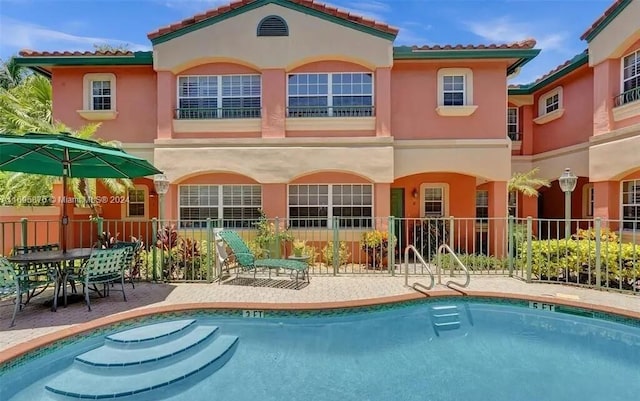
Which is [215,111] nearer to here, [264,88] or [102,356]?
[264,88]

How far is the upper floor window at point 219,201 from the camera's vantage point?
15.9 meters

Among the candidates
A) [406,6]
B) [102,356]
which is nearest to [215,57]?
A: [406,6]

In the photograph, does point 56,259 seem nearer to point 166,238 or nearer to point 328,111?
point 166,238

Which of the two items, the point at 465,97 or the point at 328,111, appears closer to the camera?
the point at 328,111

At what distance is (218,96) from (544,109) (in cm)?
1716

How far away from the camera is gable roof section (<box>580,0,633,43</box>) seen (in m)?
13.8

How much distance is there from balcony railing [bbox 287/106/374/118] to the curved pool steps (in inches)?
399

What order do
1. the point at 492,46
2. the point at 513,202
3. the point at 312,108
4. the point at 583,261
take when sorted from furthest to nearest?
1. the point at 513,202
2. the point at 312,108
3. the point at 492,46
4. the point at 583,261

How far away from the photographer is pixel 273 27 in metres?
14.9

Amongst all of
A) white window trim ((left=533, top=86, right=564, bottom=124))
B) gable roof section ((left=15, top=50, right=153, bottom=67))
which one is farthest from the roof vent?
white window trim ((left=533, top=86, right=564, bottom=124))

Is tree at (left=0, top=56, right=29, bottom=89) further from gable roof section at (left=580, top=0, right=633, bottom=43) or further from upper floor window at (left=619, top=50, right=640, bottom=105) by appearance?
upper floor window at (left=619, top=50, right=640, bottom=105)

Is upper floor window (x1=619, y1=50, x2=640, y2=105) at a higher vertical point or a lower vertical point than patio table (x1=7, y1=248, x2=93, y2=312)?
higher

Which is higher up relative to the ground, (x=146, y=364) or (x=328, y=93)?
(x=328, y=93)

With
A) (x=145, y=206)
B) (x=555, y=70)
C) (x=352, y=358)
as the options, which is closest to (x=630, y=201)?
(x=555, y=70)
